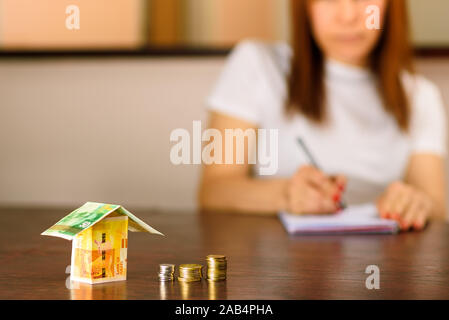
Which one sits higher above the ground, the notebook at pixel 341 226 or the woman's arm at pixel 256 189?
the woman's arm at pixel 256 189

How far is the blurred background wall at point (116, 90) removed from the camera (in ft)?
5.89

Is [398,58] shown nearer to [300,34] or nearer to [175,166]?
[300,34]

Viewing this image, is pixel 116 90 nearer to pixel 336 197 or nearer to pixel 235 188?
pixel 235 188

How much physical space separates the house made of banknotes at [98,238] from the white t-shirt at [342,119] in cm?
93

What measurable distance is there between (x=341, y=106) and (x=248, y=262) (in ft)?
2.99

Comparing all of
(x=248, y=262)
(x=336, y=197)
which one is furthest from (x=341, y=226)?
(x=248, y=262)

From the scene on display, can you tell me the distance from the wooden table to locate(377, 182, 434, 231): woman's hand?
0.03 metres

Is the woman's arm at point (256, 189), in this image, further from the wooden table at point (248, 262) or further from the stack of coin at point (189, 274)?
the stack of coin at point (189, 274)

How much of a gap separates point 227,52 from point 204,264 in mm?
1166

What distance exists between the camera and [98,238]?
0.57m

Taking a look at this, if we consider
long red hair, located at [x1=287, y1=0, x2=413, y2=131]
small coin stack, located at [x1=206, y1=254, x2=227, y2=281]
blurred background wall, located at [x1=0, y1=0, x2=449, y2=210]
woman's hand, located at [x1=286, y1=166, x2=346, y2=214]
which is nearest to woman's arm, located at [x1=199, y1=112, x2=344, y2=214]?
woman's hand, located at [x1=286, y1=166, x2=346, y2=214]

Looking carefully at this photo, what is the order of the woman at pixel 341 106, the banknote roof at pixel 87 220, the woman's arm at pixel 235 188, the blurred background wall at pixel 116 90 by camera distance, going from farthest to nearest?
the blurred background wall at pixel 116 90 < the woman at pixel 341 106 < the woman's arm at pixel 235 188 < the banknote roof at pixel 87 220

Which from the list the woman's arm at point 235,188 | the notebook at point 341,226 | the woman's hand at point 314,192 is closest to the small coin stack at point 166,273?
the notebook at point 341,226

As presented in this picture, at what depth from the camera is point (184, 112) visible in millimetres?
1827
